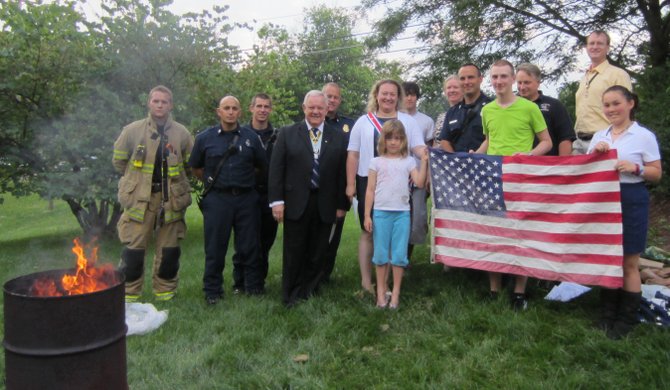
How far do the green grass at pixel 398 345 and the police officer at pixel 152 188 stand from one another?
52 centimetres

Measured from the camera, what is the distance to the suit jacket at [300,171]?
520cm

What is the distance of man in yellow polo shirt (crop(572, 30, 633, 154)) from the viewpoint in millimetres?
4947

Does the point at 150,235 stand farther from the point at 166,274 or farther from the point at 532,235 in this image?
the point at 532,235

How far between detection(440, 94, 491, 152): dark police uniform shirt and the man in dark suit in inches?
46.3

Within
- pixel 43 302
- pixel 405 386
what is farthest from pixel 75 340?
pixel 405 386

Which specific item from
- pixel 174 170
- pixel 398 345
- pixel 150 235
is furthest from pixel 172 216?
pixel 398 345

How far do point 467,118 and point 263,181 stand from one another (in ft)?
7.20

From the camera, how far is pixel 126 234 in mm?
5457

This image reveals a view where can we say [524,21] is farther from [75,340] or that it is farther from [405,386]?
[75,340]

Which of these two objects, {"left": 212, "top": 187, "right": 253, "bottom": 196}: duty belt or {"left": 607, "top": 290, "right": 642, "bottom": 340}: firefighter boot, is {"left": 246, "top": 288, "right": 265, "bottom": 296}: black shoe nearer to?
{"left": 212, "top": 187, "right": 253, "bottom": 196}: duty belt

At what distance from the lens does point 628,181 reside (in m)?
4.17

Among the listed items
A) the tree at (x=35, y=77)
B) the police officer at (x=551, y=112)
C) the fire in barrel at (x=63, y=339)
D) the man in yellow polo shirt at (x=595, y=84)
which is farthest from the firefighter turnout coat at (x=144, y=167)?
the tree at (x=35, y=77)

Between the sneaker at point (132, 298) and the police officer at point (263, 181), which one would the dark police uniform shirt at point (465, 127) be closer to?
the police officer at point (263, 181)

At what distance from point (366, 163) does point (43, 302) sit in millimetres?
3183
